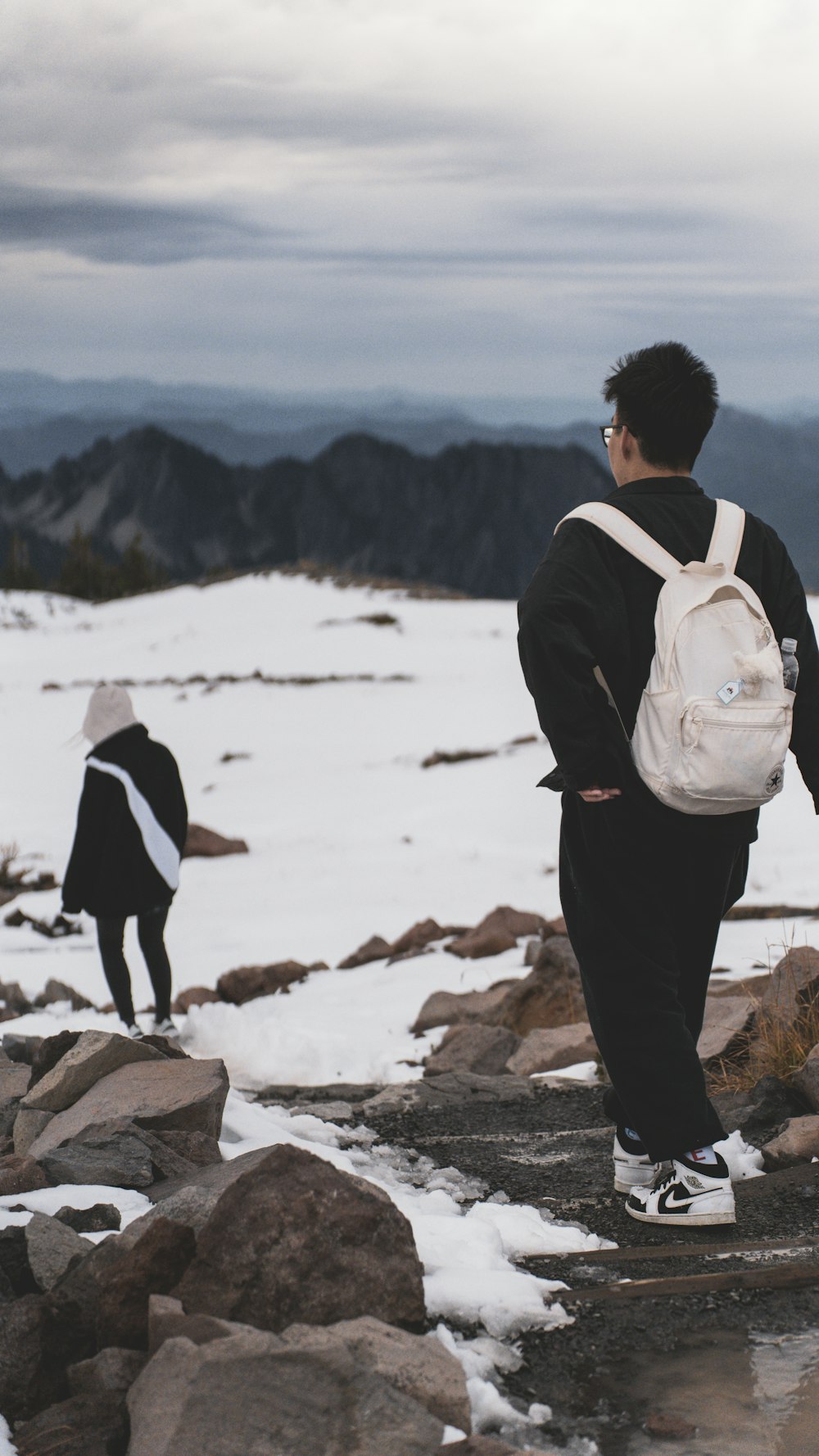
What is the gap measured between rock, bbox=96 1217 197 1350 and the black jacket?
1.36 meters

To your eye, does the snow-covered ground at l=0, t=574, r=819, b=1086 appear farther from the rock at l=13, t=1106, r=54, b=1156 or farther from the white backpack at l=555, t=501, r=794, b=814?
the white backpack at l=555, t=501, r=794, b=814

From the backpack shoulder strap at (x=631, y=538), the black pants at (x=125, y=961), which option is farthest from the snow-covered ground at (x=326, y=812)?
the backpack shoulder strap at (x=631, y=538)

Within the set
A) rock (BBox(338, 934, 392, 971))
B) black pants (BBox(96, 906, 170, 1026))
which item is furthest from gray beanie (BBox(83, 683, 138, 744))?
rock (BBox(338, 934, 392, 971))

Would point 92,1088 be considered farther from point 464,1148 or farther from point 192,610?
point 192,610

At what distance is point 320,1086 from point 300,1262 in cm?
338

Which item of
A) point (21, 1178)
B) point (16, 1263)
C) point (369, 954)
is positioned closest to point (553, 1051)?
point (21, 1178)

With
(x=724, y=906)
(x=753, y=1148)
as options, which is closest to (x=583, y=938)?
(x=724, y=906)

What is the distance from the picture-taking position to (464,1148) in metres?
4.68

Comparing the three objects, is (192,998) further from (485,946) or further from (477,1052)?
(477,1052)

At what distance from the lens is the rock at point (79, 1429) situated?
2.48 metres

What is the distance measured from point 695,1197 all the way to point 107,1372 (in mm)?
1634

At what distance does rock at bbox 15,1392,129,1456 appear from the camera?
2.48 metres

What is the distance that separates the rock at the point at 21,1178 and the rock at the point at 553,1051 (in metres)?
2.77

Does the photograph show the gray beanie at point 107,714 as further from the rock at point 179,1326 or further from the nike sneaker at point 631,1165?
the rock at point 179,1326
